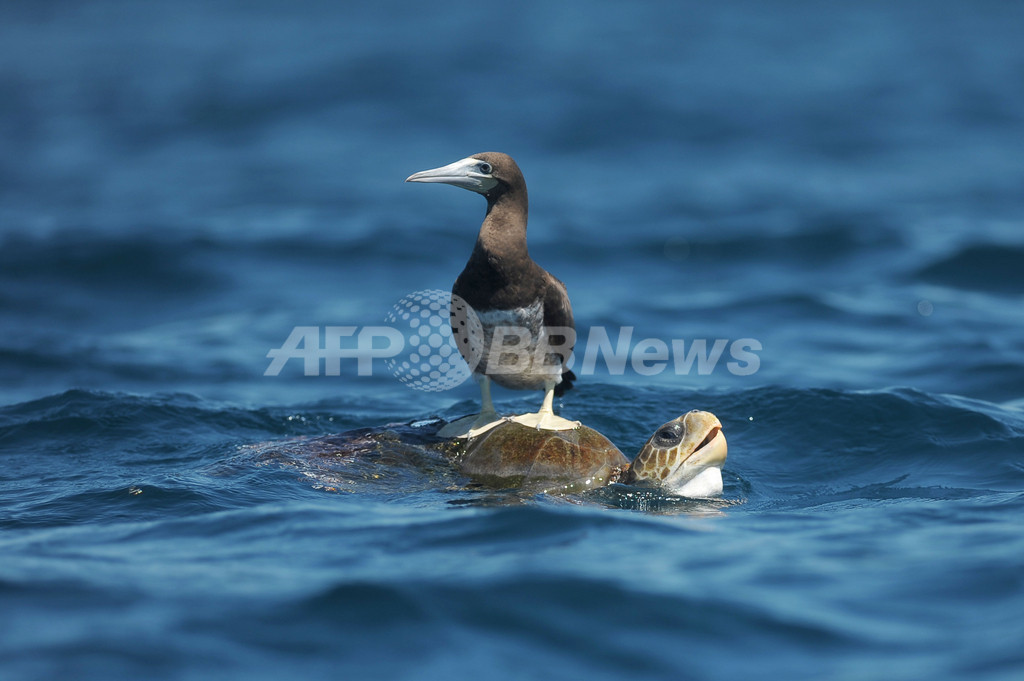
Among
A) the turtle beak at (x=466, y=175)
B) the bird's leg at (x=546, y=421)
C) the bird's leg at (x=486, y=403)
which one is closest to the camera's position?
the turtle beak at (x=466, y=175)

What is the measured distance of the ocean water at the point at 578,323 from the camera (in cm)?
521

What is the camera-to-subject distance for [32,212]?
19.4 meters

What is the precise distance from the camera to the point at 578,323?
14.5m

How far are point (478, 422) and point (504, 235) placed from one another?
166cm

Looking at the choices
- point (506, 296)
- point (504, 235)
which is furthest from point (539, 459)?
point (504, 235)

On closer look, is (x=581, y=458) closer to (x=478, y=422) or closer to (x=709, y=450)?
(x=709, y=450)

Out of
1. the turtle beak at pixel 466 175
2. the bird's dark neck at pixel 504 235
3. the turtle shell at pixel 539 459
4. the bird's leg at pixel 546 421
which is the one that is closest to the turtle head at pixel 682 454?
the turtle shell at pixel 539 459

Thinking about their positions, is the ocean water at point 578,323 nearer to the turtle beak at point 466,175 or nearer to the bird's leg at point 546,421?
the bird's leg at point 546,421

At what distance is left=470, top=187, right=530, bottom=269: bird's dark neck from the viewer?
23.6 ft

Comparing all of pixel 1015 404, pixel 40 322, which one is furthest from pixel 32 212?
pixel 1015 404

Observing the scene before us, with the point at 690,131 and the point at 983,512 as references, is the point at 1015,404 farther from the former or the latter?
the point at 690,131

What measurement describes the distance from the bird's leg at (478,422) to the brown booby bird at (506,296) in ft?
0.07

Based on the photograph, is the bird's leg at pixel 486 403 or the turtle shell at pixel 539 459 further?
the bird's leg at pixel 486 403

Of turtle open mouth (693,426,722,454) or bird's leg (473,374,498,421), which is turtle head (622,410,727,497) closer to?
turtle open mouth (693,426,722,454)
